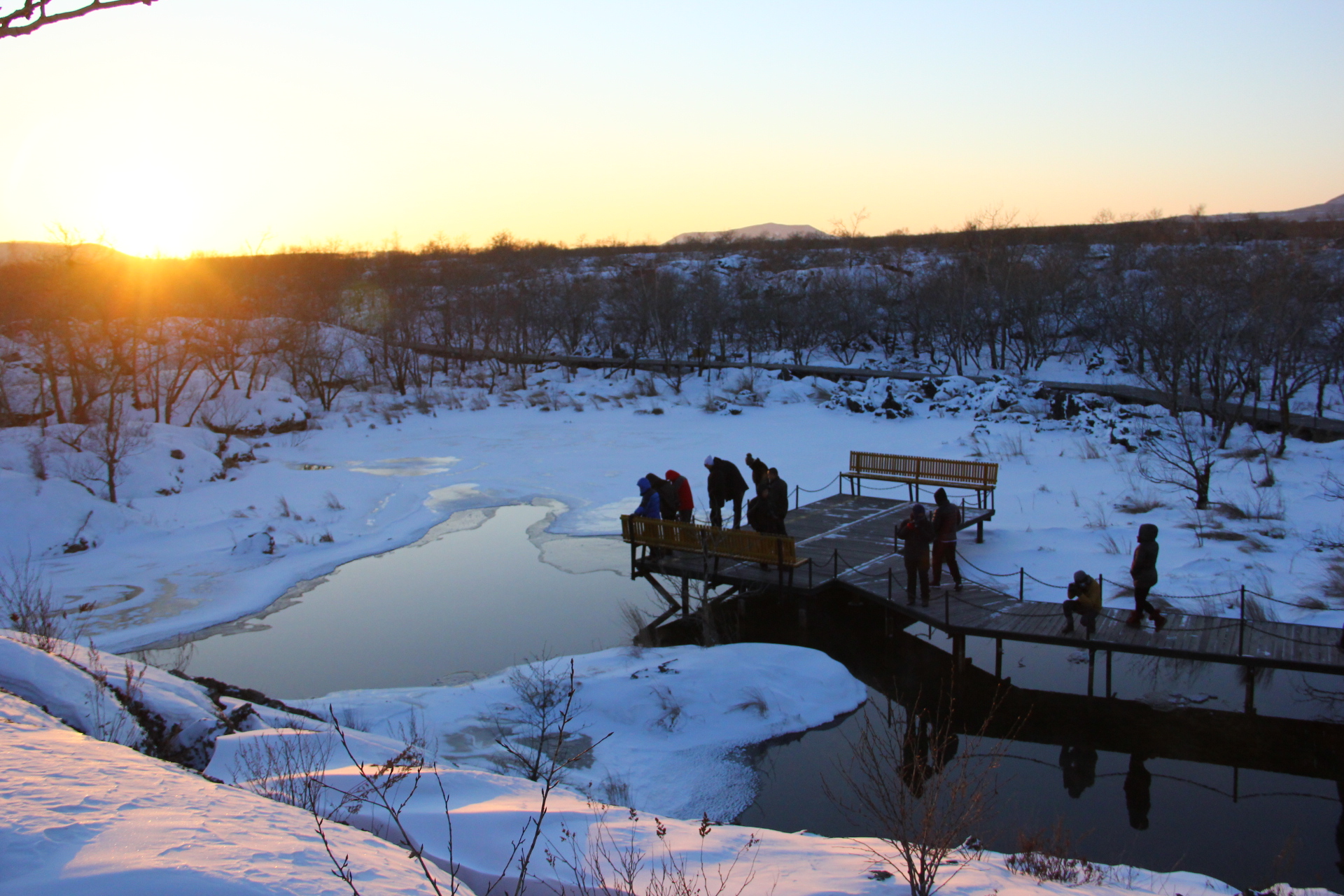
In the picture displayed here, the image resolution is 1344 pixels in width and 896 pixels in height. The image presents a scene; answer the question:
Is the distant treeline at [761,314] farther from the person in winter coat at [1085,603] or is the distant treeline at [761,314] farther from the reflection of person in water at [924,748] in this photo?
the reflection of person in water at [924,748]

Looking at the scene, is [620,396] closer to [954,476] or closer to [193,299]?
[954,476]

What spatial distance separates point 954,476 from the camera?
703 inches

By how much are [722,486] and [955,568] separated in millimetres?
4038

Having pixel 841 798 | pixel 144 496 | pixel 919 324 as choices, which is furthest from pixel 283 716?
pixel 919 324

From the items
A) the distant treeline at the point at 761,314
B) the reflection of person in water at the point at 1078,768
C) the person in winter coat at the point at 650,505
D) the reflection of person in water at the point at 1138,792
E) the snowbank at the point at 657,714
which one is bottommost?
the reflection of person in water at the point at 1078,768

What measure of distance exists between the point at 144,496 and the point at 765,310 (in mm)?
36117

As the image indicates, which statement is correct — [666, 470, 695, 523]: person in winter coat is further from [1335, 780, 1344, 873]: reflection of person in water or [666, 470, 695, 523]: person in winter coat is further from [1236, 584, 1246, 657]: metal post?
[1335, 780, 1344, 873]: reflection of person in water

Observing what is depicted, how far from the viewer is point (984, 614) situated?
10938 mm

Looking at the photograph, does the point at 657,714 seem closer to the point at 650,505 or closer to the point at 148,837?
the point at 650,505

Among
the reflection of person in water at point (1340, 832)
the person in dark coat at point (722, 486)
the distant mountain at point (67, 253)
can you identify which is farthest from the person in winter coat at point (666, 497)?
the distant mountain at point (67, 253)

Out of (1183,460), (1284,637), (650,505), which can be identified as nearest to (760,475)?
(650,505)

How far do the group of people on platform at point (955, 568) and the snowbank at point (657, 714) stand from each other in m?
1.80

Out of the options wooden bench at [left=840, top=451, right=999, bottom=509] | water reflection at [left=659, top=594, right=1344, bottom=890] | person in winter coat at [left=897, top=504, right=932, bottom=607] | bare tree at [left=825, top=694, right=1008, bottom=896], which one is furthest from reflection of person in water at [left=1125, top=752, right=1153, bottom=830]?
wooden bench at [left=840, top=451, right=999, bottom=509]

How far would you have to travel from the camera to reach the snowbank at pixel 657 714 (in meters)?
8.30
